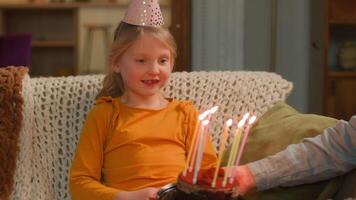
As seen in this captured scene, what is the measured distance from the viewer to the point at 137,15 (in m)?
1.45

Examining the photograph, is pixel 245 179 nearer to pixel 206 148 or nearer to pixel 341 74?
pixel 206 148

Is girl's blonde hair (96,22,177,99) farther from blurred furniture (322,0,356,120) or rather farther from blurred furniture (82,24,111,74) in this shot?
blurred furniture (82,24,111,74)

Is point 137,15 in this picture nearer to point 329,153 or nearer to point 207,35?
point 329,153

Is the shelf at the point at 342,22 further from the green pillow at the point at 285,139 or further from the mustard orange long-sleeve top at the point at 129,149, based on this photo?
the mustard orange long-sleeve top at the point at 129,149

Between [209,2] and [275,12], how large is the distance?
456mm

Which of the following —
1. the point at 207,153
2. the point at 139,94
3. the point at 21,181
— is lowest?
the point at 21,181

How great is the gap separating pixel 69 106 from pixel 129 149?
0.36 metres

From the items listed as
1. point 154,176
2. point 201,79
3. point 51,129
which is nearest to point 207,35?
point 201,79

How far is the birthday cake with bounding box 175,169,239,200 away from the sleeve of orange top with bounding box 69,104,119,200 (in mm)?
439

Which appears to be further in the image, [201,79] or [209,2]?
[209,2]

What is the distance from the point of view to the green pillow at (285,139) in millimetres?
1305

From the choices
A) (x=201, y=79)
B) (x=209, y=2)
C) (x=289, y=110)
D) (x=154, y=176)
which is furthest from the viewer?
(x=209, y=2)

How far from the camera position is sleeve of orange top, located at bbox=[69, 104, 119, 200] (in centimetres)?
133

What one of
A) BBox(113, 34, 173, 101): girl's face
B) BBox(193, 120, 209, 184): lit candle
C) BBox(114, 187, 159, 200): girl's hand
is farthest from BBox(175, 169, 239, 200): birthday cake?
BBox(113, 34, 173, 101): girl's face
